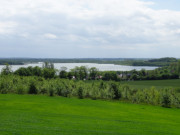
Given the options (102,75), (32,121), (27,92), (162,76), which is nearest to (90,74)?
(102,75)

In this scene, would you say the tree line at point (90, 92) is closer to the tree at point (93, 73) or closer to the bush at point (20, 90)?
the bush at point (20, 90)

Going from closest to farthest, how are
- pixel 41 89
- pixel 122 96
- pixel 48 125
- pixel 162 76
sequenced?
pixel 48 125 → pixel 41 89 → pixel 122 96 → pixel 162 76

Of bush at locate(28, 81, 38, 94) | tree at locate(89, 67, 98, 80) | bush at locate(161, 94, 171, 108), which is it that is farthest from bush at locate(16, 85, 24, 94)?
tree at locate(89, 67, 98, 80)

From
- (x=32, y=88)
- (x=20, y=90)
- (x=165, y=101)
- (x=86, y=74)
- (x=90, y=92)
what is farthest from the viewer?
(x=86, y=74)

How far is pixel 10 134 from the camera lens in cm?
1079

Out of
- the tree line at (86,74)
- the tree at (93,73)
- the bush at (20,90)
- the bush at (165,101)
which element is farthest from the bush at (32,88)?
the tree at (93,73)

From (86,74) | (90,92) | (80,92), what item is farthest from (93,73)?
(80,92)

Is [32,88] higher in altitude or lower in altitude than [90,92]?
higher

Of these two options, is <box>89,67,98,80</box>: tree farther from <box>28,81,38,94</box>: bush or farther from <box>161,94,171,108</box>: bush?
<box>161,94,171,108</box>: bush

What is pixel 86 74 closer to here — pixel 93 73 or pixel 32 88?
pixel 93 73

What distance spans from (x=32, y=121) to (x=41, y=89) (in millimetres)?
26358

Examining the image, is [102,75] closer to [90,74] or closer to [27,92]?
[90,74]

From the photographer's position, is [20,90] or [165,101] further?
[20,90]

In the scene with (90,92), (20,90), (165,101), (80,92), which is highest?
(20,90)
